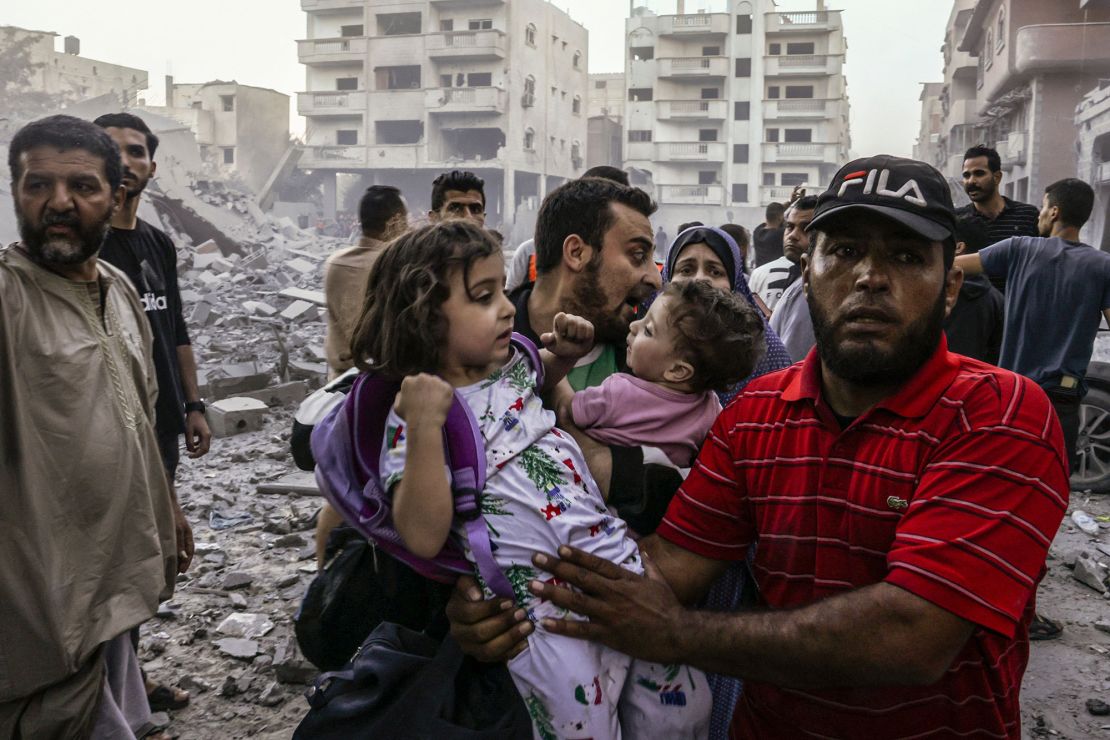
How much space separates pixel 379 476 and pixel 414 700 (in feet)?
1.58

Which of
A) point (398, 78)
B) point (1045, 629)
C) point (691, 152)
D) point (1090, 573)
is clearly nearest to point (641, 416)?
point (1045, 629)

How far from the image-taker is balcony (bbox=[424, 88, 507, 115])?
4219 centimetres

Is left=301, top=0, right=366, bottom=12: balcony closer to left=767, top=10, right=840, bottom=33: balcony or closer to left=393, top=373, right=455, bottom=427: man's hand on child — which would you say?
left=767, top=10, right=840, bottom=33: balcony

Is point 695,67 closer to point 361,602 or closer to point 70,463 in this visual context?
point 70,463

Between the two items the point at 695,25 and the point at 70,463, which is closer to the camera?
the point at 70,463

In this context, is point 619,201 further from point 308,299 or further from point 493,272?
point 308,299

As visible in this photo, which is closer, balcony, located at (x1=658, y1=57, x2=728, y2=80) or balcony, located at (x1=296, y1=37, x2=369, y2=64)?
balcony, located at (x1=296, y1=37, x2=369, y2=64)

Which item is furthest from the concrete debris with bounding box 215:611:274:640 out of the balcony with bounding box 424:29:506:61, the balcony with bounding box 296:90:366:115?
the balcony with bounding box 296:90:366:115

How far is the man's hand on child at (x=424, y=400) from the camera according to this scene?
1.68 meters

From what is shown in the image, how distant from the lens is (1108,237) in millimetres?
19000

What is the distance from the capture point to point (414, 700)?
174 cm

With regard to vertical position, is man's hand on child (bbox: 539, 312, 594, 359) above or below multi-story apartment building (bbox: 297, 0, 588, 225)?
below

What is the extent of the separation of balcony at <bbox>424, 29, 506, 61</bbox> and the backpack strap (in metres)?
44.1

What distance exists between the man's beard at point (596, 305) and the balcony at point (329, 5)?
48566 millimetres
